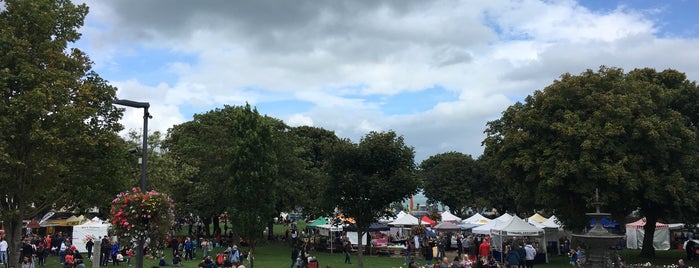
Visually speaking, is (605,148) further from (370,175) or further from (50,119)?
(50,119)

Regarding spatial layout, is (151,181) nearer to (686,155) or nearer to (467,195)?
(686,155)

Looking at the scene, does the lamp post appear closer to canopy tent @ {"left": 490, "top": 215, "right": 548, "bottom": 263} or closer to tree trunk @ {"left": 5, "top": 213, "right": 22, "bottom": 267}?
tree trunk @ {"left": 5, "top": 213, "right": 22, "bottom": 267}

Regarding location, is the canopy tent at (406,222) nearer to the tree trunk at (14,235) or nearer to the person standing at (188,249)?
the person standing at (188,249)

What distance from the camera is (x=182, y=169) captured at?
3931 cm

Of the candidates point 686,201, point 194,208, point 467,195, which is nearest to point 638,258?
point 686,201

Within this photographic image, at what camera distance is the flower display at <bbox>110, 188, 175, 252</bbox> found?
529 inches

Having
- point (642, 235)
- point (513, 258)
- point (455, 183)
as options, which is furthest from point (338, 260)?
point (455, 183)

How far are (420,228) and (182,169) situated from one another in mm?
17078

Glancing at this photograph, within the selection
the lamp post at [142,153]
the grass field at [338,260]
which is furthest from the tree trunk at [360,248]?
the lamp post at [142,153]

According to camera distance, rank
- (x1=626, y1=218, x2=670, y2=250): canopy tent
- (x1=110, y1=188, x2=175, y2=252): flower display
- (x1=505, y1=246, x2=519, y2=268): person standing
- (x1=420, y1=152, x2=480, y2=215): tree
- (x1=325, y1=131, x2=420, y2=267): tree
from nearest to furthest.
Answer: (x1=110, y1=188, x2=175, y2=252): flower display → (x1=505, y1=246, x2=519, y2=268): person standing → (x1=325, y1=131, x2=420, y2=267): tree → (x1=626, y1=218, x2=670, y2=250): canopy tent → (x1=420, y1=152, x2=480, y2=215): tree

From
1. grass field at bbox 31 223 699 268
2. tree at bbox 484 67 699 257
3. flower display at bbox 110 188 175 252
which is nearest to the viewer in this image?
flower display at bbox 110 188 175 252

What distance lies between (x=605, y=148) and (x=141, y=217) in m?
20.3

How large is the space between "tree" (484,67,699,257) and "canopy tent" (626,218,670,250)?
29.0 ft

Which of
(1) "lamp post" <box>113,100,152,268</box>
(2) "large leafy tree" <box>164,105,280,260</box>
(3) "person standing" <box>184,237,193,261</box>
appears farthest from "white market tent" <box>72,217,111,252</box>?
(1) "lamp post" <box>113,100,152,268</box>
